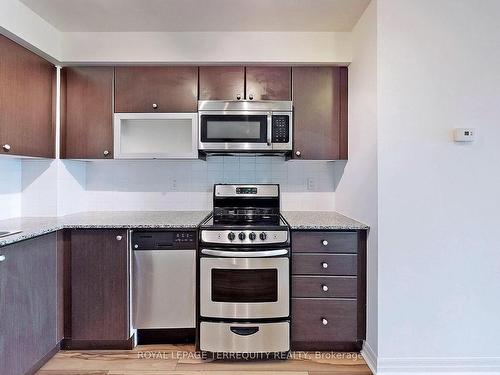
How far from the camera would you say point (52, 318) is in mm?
2004

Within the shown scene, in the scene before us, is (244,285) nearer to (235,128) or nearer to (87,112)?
(235,128)

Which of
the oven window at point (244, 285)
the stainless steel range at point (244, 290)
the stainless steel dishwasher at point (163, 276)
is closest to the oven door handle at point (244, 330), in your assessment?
the stainless steel range at point (244, 290)

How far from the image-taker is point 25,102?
2131 mm

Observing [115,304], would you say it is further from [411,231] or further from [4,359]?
[411,231]

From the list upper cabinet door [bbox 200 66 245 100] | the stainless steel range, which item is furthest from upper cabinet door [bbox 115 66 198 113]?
the stainless steel range

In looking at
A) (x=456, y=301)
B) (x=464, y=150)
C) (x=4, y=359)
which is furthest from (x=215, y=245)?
(x=464, y=150)

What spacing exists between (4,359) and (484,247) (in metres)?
2.82

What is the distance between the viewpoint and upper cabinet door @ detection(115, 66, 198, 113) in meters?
2.44

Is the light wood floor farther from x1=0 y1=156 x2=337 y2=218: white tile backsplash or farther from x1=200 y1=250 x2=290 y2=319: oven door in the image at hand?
x1=0 y1=156 x2=337 y2=218: white tile backsplash

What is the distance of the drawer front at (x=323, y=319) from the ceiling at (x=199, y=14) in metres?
1.98

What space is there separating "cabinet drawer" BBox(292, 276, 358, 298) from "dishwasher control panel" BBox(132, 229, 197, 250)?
784 mm

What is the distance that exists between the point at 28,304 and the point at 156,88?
1.72m

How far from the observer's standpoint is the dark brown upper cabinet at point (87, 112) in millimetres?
2451

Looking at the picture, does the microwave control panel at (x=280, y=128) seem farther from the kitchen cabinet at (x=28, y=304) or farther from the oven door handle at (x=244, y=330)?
the kitchen cabinet at (x=28, y=304)
